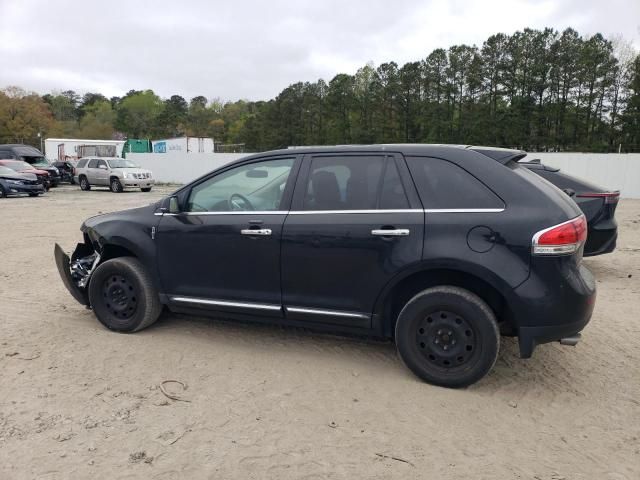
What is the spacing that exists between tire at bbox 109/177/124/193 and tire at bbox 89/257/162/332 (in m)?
21.6

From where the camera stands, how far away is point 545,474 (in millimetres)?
2859

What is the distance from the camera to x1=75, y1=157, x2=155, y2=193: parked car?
2502 cm

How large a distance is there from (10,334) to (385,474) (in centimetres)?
Result: 383

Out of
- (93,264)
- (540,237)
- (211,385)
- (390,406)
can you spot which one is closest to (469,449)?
(390,406)

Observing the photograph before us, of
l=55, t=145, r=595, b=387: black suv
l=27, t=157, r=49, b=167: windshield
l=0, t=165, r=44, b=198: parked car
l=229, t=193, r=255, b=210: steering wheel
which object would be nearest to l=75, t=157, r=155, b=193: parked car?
l=27, t=157, r=49, b=167: windshield

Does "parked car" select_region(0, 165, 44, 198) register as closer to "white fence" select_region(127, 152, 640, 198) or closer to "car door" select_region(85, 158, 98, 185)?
"car door" select_region(85, 158, 98, 185)

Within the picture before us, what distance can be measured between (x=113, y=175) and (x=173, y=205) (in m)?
22.3

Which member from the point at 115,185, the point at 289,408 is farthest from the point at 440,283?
the point at 115,185

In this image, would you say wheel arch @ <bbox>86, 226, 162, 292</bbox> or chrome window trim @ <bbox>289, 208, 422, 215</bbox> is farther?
wheel arch @ <bbox>86, 226, 162, 292</bbox>

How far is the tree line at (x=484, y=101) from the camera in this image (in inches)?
1670

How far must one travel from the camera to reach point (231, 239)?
172 inches

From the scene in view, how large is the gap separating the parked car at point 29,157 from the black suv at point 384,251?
24.2 metres

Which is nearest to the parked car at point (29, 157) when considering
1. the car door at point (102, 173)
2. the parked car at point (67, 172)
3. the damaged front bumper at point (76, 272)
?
the parked car at point (67, 172)

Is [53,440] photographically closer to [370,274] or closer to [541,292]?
[370,274]
